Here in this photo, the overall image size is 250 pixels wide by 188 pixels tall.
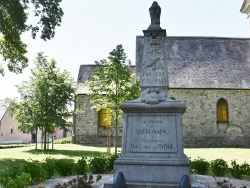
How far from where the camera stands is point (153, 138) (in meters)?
7.66

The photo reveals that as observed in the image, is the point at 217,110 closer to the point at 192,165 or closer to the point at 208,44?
the point at 208,44

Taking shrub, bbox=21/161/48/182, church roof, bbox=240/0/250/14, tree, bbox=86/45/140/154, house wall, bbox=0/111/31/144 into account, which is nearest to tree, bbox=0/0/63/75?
tree, bbox=86/45/140/154

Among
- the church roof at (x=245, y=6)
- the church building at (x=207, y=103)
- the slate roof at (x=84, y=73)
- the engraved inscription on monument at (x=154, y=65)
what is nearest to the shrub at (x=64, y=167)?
the engraved inscription on monument at (x=154, y=65)

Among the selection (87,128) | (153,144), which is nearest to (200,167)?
(153,144)

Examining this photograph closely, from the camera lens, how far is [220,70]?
30047 mm

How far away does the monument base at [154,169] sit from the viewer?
728 cm

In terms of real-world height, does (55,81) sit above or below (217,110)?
above

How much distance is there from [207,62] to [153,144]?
2464 cm

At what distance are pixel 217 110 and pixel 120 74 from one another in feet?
47.3

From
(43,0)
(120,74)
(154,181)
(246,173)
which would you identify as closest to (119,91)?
(120,74)

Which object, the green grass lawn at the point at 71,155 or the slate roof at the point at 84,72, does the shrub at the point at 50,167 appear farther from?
the slate roof at the point at 84,72

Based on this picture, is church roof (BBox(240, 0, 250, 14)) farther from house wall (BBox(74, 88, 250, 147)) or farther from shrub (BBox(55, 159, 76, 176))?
shrub (BBox(55, 159, 76, 176))

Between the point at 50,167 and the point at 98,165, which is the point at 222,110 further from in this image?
the point at 50,167

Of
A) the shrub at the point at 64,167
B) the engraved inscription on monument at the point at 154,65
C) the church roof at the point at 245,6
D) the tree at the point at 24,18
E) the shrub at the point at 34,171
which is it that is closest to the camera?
the engraved inscription on monument at the point at 154,65
